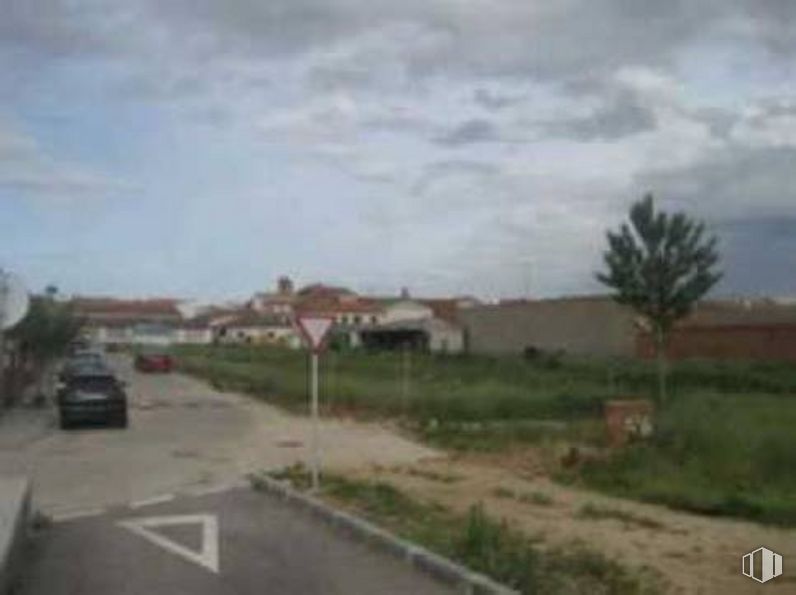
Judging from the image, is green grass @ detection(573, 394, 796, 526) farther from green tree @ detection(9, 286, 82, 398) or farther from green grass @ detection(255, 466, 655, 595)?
green tree @ detection(9, 286, 82, 398)

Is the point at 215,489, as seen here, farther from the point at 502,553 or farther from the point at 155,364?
the point at 155,364

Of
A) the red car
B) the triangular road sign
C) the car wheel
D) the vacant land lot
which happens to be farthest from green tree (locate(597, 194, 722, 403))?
the red car

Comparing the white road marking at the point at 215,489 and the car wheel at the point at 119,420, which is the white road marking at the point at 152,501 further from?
the car wheel at the point at 119,420

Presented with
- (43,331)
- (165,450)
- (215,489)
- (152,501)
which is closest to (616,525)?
(152,501)

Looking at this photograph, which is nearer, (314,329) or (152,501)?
(152,501)

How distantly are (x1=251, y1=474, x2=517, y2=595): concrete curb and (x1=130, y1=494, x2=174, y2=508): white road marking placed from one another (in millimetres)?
1386

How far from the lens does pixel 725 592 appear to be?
11914 millimetres

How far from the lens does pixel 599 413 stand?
36.8 m

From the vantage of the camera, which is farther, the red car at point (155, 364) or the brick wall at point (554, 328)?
the red car at point (155, 364)

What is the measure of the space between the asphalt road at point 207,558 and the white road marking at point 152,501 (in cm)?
64

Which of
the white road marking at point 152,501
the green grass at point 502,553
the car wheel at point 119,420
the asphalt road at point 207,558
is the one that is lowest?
the asphalt road at point 207,558

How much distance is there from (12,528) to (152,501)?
23.5ft

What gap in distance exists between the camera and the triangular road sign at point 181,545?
13758mm

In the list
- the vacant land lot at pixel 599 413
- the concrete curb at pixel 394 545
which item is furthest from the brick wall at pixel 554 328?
the concrete curb at pixel 394 545
